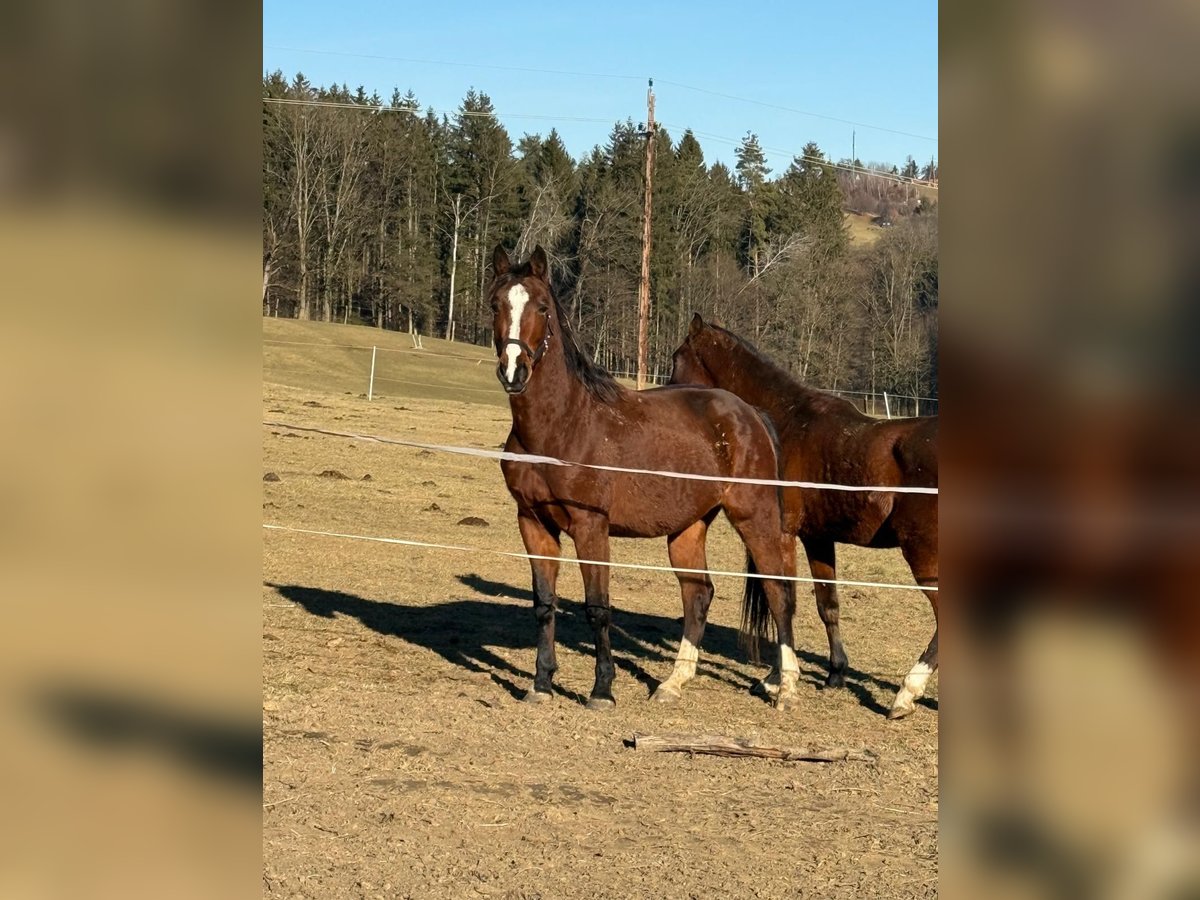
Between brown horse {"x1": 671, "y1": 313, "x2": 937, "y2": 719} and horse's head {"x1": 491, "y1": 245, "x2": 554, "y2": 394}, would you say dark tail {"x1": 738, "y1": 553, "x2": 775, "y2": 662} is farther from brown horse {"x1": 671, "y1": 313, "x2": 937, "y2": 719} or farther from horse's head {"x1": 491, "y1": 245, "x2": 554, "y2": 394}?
horse's head {"x1": 491, "y1": 245, "x2": 554, "y2": 394}

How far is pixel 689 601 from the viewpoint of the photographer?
269 inches

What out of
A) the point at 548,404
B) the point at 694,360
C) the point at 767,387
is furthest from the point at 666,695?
the point at 694,360

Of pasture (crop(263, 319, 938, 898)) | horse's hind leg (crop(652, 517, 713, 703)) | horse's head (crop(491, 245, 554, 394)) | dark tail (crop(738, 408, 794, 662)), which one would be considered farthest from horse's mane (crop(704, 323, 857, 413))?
horse's head (crop(491, 245, 554, 394))

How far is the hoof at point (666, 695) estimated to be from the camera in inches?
256

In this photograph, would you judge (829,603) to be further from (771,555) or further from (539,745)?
(539,745)

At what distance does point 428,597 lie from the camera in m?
8.84

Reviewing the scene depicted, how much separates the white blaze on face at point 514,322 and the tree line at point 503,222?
28733mm

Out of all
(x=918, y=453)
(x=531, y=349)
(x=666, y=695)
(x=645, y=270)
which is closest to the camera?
(x=531, y=349)

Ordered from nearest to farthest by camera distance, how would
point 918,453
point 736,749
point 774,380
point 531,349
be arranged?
1. point 736,749
2. point 531,349
3. point 918,453
4. point 774,380

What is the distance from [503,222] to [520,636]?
39.5 metres
